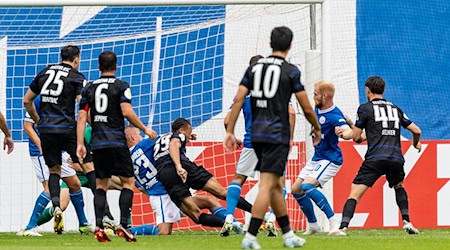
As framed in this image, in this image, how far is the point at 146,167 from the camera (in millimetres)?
13109

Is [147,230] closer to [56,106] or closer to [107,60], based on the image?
[56,106]

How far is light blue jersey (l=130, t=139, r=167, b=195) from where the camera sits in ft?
42.6

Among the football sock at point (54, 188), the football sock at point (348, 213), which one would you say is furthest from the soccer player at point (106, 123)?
the football sock at point (348, 213)

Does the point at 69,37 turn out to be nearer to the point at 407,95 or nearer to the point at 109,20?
the point at 109,20

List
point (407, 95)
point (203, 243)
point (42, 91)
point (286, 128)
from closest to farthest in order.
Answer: point (286, 128) → point (203, 243) → point (42, 91) → point (407, 95)

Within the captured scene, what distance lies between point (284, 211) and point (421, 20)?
9.87 metres

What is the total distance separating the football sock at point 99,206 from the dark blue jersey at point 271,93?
2100 mm

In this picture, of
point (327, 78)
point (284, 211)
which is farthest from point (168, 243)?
point (327, 78)

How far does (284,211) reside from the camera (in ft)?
29.8

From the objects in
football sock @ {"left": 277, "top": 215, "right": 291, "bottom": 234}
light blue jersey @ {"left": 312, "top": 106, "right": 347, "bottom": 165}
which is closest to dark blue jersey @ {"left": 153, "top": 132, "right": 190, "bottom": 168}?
light blue jersey @ {"left": 312, "top": 106, "right": 347, "bottom": 165}

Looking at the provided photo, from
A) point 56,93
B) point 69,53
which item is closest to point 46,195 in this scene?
point 56,93

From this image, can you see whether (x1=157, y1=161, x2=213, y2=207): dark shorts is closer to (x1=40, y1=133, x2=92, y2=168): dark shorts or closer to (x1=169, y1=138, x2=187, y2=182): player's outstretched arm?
(x1=169, y1=138, x2=187, y2=182): player's outstretched arm

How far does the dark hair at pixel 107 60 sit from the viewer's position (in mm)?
10391

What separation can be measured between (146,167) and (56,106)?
1851mm
